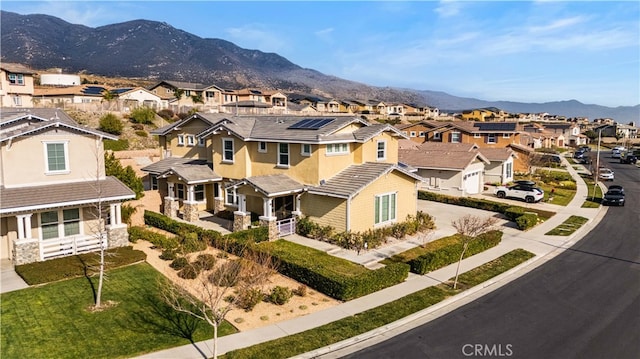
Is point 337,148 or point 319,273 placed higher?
point 337,148

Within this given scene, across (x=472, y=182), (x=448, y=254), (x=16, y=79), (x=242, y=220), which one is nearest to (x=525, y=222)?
(x=448, y=254)

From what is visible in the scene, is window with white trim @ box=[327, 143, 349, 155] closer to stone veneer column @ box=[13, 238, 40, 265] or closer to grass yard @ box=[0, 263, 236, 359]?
grass yard @ box=[0, 263, 236, 359]

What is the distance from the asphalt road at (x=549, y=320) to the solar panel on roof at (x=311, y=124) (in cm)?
1487

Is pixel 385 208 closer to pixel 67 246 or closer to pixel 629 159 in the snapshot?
pixel 67 246

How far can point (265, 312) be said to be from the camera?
54.3 feet

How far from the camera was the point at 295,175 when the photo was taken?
28109mm

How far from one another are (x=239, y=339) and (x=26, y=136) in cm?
1600

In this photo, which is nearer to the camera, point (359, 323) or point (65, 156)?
point (359, 323)

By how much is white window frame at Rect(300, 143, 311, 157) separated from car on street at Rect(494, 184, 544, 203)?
22.7m

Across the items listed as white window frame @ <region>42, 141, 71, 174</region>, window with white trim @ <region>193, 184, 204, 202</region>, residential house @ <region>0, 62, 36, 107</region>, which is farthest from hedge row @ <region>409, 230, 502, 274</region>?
residential house @ <region>0, 62, 36, 107</region>

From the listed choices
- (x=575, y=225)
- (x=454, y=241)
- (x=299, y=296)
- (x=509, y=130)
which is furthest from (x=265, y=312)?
(x=509, y=130)

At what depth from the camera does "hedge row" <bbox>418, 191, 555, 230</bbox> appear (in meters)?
31.2

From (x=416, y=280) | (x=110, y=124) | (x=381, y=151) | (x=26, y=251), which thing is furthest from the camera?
(x=110, y=124)

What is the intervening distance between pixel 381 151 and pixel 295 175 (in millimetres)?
6901
